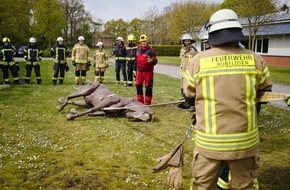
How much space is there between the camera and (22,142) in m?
5.50

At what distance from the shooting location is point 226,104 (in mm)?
2500

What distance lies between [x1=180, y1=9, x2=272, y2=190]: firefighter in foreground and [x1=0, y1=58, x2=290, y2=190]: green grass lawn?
1.52 meters

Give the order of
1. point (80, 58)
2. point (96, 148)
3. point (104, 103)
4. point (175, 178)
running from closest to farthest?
point (175, 178) → point (96, 148) → point (104, 103) → point (80, 58)

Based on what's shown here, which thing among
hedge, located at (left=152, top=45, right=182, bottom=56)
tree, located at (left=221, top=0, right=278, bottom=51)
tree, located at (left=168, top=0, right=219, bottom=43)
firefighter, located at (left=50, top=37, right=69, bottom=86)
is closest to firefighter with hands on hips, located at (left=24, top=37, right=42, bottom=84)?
firefighter, located at (left=50, top=37, right=69, bottom=86)

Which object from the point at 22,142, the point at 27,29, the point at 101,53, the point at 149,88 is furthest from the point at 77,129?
the point at 27,29

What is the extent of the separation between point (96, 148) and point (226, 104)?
3.35 metres

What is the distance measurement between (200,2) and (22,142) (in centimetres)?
3841

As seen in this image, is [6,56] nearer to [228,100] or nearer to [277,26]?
[228,100]

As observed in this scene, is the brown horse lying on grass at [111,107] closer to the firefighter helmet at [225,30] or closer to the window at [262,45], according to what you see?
the firefighter helmet at [225,30]

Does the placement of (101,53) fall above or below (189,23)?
below

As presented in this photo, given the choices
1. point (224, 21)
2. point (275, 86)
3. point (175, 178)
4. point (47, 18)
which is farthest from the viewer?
point (47, 18)

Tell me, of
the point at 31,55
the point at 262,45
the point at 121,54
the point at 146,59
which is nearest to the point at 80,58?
the point at 121,54

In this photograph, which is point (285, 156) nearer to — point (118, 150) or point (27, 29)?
point (118, 150)

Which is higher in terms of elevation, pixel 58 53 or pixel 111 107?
pixel 58 53
